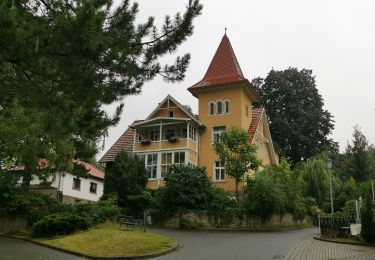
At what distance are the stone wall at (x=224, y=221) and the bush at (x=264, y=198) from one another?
0.46 m

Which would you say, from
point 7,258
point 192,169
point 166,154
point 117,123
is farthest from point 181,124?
point 117,123

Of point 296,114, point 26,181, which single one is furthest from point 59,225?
point 296,114

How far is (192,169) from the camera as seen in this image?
31141 mm

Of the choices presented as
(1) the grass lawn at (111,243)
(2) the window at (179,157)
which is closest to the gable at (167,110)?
(2) the window at (179,157)

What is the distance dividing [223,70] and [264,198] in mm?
18049

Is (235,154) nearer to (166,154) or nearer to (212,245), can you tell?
(166,154)

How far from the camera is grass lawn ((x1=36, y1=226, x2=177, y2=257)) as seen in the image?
1777 cm

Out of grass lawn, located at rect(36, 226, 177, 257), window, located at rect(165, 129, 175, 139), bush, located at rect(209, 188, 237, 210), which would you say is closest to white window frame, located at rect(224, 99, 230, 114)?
window, located at rect(165, 129, 175, 139)

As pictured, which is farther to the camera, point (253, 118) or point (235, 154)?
point (253, 118)

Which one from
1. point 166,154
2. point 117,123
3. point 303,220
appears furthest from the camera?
point 166,154

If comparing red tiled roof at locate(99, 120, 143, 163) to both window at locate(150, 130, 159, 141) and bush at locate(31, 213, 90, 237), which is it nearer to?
window at locate(150, 130, 159, 141)

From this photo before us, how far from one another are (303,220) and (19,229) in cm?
2009

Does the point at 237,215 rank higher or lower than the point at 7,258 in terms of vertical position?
higher

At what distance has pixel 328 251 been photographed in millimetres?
18469
